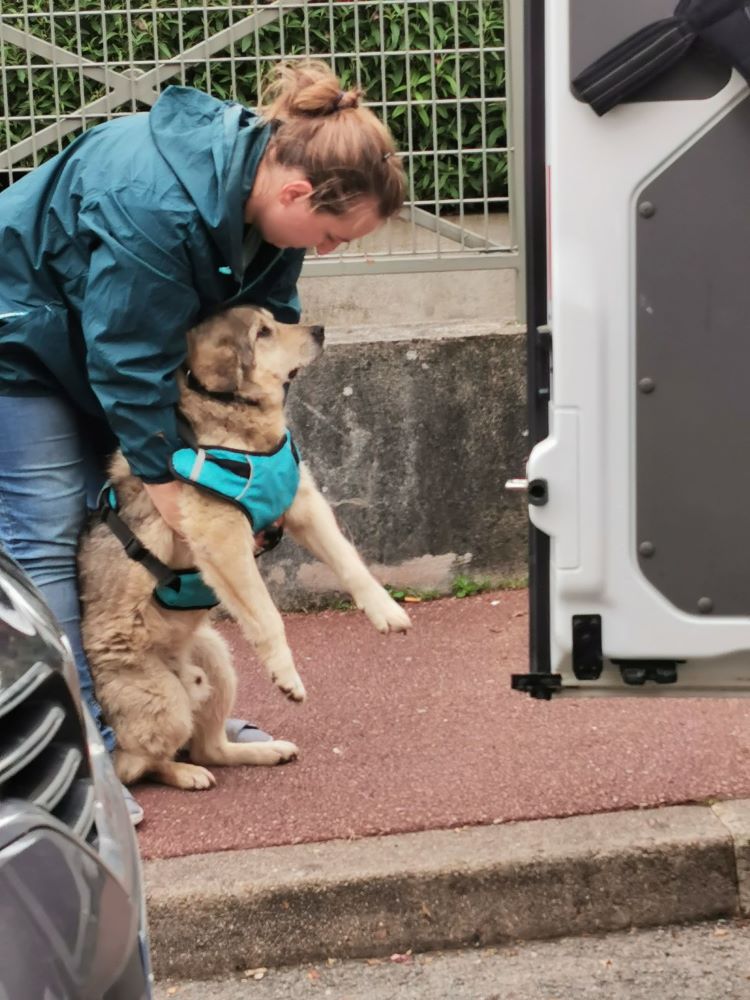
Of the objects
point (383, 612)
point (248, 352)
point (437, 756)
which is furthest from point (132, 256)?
point (437, 756)

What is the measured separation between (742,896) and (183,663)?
5.86 feet

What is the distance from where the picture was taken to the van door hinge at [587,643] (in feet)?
8.83

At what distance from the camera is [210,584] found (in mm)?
3875

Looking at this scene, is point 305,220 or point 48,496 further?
point 48,496

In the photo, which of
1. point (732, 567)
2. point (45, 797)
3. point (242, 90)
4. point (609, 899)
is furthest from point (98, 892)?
point (242, 90)

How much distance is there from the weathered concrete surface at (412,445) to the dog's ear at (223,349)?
205 centimetres

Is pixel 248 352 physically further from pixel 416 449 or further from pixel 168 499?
pixel 416 449

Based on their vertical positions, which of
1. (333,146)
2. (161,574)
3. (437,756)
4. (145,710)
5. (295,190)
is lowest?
(437,756)

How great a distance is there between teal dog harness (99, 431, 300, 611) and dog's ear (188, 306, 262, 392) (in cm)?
20

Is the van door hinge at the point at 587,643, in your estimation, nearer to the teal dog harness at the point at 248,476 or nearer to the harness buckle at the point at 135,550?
the teal dog harness at the point at 248,476

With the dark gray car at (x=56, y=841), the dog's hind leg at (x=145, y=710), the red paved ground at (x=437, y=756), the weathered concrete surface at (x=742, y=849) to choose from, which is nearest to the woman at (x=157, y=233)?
the dog's hind leg at (x=145, y=710)

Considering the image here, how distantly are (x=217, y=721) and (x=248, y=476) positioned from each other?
3.04 feet

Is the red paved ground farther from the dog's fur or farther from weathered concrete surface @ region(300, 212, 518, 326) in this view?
weathered concrete surface @ region(300, 212, 518, 326)

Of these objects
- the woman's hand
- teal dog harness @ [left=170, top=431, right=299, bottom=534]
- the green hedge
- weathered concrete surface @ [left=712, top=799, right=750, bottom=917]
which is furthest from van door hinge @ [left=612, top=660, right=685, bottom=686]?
the green hedge
